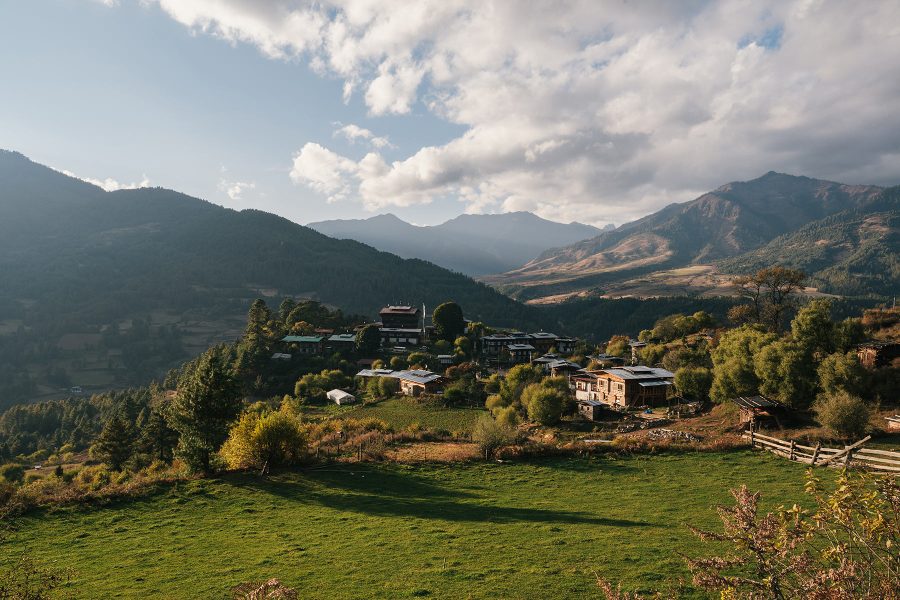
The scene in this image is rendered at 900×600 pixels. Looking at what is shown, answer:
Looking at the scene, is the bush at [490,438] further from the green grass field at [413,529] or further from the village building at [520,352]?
the village building at [520,352]

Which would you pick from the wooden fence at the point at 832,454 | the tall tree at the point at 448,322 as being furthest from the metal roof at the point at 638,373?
the tall tree at the point at 448,322

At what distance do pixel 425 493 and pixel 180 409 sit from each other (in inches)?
682

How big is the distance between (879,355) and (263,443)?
5296 cm

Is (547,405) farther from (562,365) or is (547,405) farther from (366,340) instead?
(366,340)

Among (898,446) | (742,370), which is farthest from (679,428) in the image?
(898,446)

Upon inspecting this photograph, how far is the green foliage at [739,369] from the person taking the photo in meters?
42.2

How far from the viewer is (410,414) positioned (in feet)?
191

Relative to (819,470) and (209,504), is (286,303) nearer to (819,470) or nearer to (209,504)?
(209,504)

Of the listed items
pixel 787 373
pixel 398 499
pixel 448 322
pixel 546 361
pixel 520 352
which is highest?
pixel 448 322

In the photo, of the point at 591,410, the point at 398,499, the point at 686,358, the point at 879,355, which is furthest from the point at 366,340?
the point at 879,355

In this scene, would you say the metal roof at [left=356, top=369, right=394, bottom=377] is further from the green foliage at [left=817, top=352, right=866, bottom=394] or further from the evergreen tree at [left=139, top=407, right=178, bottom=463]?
the green foliage at [left=817, top=352, right=866, bottom=394]

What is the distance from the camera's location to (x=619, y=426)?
44688mm

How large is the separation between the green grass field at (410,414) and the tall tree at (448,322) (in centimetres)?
3842

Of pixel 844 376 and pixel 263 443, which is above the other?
pixel 844 376
